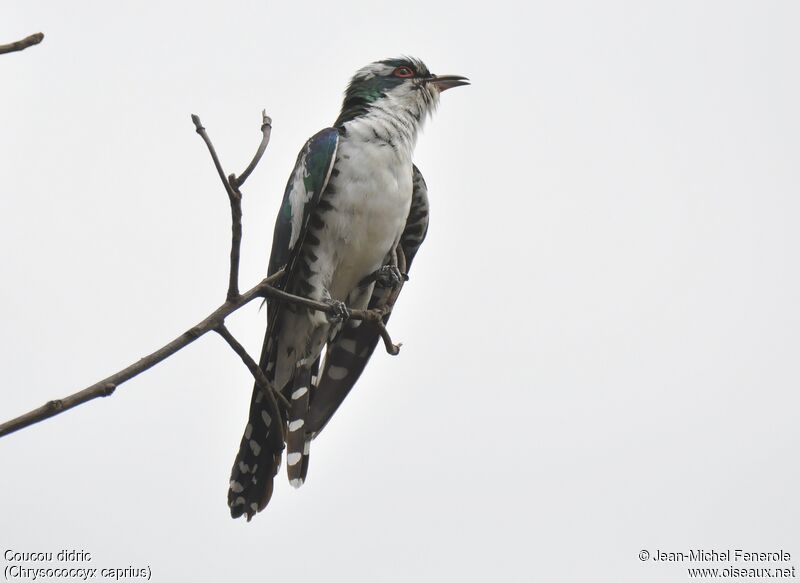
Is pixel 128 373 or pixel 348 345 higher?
pixel 348 345

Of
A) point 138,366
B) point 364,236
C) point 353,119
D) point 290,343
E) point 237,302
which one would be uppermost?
point 353,119

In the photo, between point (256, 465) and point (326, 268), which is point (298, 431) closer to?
point (256, 465)

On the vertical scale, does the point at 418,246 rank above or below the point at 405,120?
below

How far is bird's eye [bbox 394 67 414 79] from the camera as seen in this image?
7.12 m

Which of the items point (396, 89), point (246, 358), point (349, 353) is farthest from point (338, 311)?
point (396, 89)

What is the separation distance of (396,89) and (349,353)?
183cm

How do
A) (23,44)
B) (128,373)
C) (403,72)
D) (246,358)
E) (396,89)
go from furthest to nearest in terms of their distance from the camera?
(403,72), (396,89), (246,358), (128,373), (23,44)

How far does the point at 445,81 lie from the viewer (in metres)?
7.16

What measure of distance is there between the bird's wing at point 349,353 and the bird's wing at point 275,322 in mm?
316

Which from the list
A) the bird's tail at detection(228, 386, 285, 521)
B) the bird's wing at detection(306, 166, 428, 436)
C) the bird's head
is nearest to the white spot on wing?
the bird's wing at detection(306, 166, 428, 436)

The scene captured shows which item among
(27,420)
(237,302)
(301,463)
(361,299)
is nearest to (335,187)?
(361,299)

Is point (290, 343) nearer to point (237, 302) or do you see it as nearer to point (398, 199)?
point (398, 199)

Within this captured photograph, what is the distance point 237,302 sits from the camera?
3.57 m

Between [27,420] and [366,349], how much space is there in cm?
403
